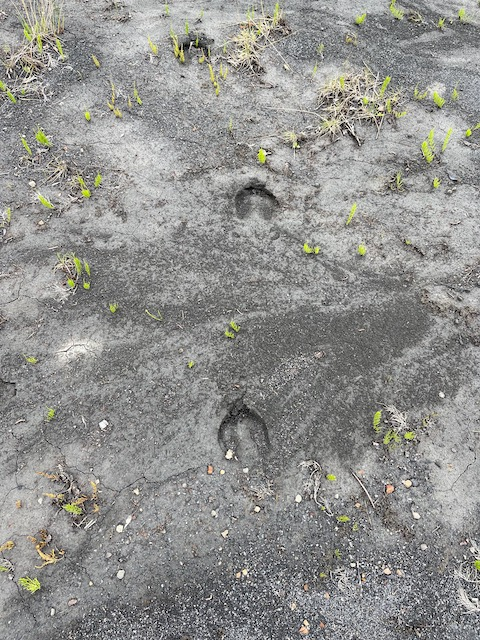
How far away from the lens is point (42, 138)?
12.3ft

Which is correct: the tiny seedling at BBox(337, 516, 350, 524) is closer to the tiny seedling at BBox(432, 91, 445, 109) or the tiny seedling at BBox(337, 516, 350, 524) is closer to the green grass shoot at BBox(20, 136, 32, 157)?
the green grass shoot at BBox(20, 136, 32, 157)

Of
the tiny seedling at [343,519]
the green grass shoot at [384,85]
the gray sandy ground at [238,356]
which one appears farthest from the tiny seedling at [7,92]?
the tiny seedling at [343,519]

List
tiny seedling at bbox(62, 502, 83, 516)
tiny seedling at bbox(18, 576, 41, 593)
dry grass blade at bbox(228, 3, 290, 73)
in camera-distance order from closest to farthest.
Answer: tiny seedling at bbox(18, 576, 41, 593) < tiny seedling at bbox(62, 502, 83, 516) < dry grass blade at bbox(228, 3, 290, 73)

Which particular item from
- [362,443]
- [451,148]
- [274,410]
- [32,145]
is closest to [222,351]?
[274,410]

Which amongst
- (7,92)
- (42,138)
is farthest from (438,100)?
(7,92)

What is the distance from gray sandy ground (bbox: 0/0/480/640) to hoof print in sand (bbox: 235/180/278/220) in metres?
0.02

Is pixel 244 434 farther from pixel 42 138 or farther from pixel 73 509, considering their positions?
pixel 42 138

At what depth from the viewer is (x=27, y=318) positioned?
304 centimetres

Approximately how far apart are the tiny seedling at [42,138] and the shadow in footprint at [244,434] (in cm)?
286

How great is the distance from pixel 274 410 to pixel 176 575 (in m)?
1.04

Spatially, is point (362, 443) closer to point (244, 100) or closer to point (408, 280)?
point (408, 280)

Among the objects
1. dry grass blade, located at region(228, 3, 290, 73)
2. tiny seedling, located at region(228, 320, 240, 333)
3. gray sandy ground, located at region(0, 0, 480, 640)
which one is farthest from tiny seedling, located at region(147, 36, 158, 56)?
tiny seedling, located at region(228, 320, 240, 333)

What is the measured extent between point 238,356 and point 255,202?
1.42m

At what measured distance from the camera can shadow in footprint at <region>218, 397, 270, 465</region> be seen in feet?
8.48
